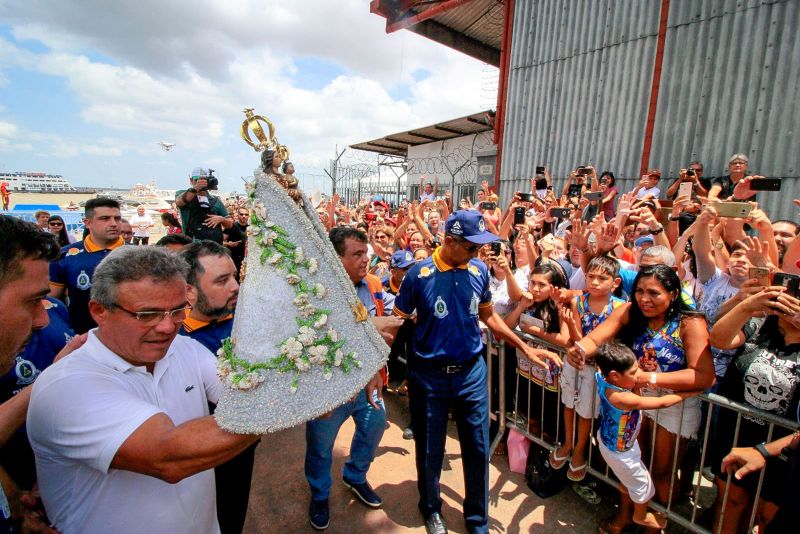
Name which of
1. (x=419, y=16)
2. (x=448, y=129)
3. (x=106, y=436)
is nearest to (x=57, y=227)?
(x=106, y=436)

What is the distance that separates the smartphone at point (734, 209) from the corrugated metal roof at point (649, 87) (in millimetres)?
4345

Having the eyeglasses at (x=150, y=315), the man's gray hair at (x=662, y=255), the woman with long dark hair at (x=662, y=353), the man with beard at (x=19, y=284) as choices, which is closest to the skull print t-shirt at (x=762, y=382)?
the woman with long dark hair at (x=662, y=353)

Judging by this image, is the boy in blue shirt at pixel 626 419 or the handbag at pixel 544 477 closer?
the boy in blue shirt at pixel 626 419

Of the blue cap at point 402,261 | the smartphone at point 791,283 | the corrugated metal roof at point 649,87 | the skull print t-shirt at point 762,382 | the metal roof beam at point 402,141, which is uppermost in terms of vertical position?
the metal roof beam at point 402,141

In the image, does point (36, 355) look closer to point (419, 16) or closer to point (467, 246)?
point (467, 246)

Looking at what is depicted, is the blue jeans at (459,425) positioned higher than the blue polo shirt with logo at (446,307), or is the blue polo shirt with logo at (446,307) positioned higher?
the blue polo shirt with logo at (446,307)

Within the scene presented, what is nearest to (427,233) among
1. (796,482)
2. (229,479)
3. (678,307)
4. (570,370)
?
(570,370)

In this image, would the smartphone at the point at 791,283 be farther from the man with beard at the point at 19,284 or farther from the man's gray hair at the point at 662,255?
the man with beard at the point at 19,284

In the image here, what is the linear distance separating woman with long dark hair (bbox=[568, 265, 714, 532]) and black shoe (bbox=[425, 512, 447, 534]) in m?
1.18

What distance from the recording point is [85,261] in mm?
3516

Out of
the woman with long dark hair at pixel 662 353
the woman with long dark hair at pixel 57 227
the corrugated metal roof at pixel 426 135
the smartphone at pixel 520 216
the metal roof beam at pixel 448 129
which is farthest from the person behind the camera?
the metal roof beam at pixel 448 129

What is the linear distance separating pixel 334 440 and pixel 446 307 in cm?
133

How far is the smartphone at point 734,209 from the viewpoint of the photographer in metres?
2.79

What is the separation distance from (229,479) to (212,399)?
949 millimetres
